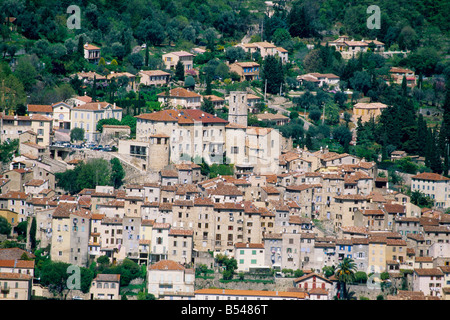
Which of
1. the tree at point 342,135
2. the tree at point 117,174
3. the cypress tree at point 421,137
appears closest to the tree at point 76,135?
the tree at point 117,174

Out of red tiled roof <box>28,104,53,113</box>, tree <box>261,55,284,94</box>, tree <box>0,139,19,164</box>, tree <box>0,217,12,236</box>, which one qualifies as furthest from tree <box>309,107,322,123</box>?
tree <box>0,217,12,236</box>

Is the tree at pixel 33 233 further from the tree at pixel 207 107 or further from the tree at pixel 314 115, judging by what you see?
the tree at pixel 314 115

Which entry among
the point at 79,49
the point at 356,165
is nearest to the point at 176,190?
the point at 356,165

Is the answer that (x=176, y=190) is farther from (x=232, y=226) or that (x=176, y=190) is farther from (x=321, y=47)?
(x=321, y=47)

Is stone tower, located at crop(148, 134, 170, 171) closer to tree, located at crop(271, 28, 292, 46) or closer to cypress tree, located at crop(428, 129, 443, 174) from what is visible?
cypress tree, located at crop(428, 129, 443, 174)
